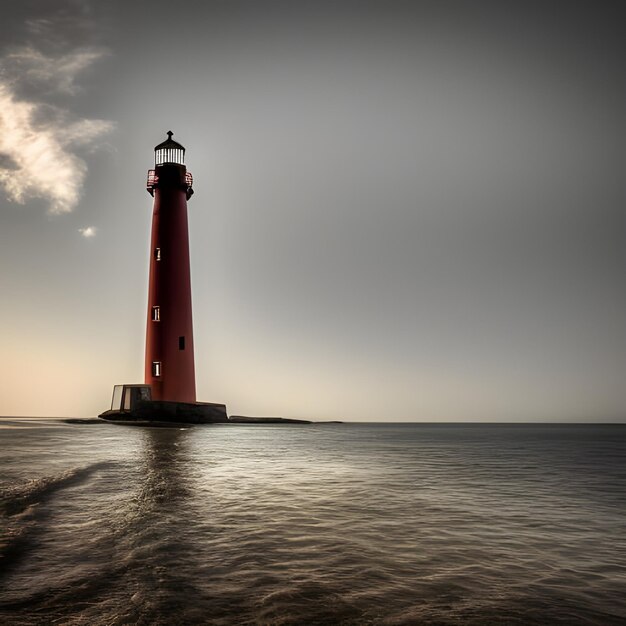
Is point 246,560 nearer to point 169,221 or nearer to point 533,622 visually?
point 533,622

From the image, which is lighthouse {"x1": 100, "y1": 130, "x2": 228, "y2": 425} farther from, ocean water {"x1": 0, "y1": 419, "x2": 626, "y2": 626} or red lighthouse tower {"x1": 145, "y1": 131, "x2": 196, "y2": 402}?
ocean water {"x1": 0, "y1": 419, "x2": 626, "y2": 626}

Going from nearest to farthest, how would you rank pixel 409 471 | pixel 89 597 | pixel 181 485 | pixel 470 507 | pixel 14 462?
pixel 89 597 < pixel 470 507 < pixel 181 485 < pixel 14 462 < pixel 409 471

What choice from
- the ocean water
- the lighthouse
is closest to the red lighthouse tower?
the lighthouse

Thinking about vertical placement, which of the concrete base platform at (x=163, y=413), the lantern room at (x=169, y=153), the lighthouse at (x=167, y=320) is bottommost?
the concrete base platform at (x=163, y=413)

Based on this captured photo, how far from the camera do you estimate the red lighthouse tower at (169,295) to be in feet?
119

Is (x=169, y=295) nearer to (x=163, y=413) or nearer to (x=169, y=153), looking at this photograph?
(x=163, y=413)

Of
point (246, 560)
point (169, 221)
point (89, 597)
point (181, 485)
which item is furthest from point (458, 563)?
point (169, 221)

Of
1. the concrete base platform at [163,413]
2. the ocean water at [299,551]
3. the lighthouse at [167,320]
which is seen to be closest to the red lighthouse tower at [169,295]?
the lighthouse at [167,320]

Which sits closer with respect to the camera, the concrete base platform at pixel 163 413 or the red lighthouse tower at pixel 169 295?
the red lighthouse tower at pixel 169 295

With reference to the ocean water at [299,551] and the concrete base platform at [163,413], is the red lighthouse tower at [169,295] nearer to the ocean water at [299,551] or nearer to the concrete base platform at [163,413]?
the concrete base platform at [163,413]

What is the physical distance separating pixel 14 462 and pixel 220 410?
32.6 meters

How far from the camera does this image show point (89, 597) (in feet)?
13.6

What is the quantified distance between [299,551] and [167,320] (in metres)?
31.9

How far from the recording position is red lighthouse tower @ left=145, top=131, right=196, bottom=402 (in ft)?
119
